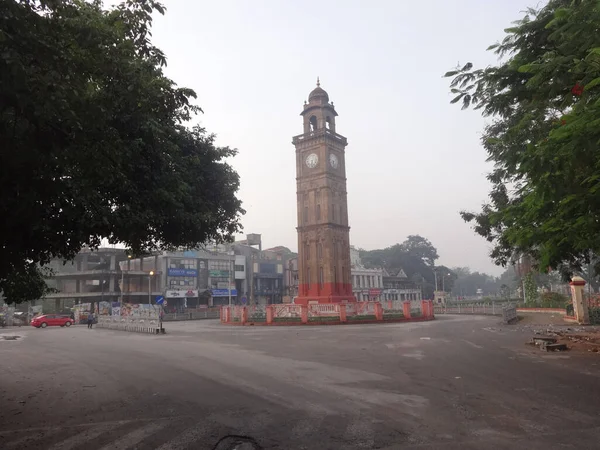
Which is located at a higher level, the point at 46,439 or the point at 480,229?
the point at 480,229

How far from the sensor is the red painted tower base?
41822mm

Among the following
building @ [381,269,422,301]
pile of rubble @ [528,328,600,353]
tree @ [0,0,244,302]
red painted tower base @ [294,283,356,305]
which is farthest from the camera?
building @ [381,269,422,301]

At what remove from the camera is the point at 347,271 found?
45125 mm

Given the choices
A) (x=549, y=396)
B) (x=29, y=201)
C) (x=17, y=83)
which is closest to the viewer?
(x=17, y=83)

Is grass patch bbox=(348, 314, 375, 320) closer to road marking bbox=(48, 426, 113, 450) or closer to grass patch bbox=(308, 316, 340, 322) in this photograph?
grass patch bbox=(308, 316, 340, 322)

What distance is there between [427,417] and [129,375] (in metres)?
8.24

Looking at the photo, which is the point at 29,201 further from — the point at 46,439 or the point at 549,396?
the point at 549,396

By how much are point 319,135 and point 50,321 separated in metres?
32.0

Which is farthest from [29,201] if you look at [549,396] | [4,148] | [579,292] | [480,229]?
[579,292]

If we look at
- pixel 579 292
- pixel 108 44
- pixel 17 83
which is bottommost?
pixel 579 292

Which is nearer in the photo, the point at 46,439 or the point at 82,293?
the point at 46,439

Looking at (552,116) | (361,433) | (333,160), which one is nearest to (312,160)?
(333,160)

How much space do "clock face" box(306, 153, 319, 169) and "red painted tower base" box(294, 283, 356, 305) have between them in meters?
12.4

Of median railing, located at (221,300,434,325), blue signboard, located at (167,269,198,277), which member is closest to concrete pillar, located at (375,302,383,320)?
median railing, located at (221,300,434,325)
